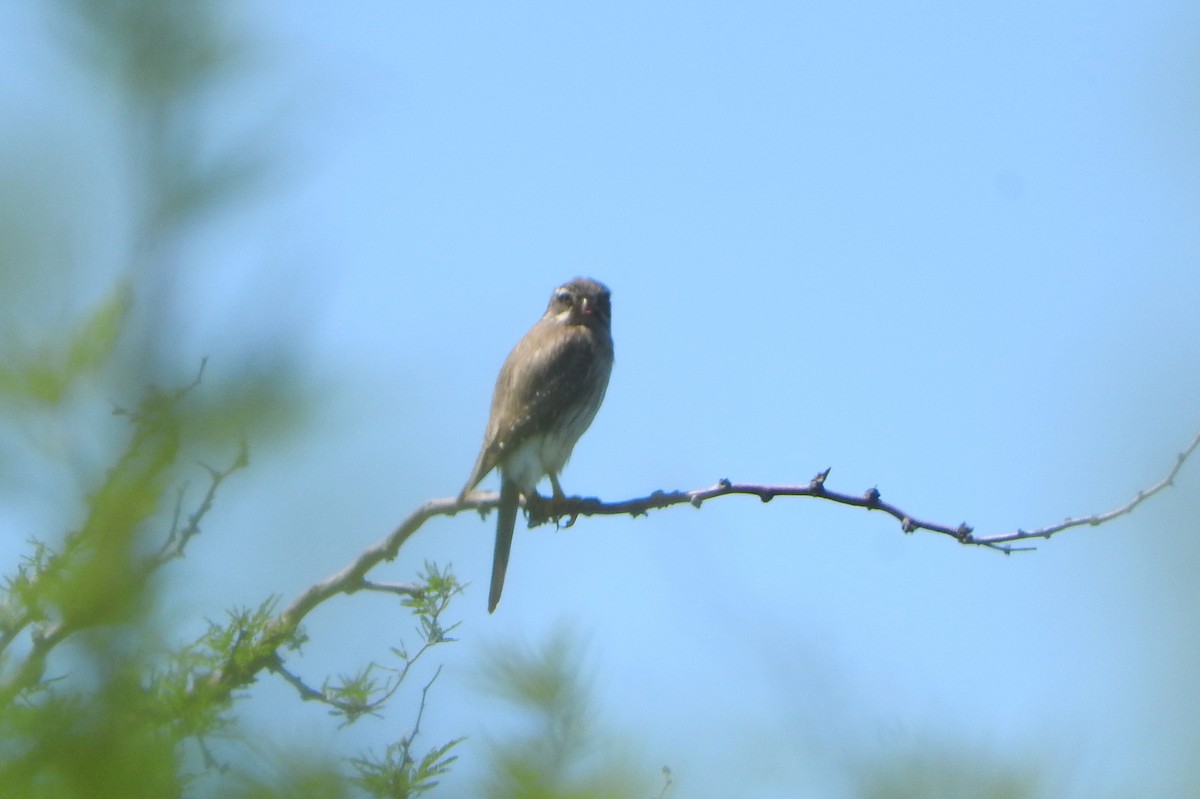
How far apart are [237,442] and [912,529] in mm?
1715

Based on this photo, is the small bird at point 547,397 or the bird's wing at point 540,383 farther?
the bird's wing at point 540,383

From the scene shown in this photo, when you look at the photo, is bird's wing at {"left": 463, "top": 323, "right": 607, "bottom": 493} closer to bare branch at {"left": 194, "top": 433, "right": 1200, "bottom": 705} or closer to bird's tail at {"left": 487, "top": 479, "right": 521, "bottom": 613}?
bird's tail at {"left": 487, "top": 479, "right": 521, "bottom": 613}

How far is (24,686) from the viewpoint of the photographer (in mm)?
1005

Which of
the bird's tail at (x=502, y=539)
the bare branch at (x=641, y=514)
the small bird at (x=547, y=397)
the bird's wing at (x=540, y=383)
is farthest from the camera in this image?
the bird's wing at (x=540, y=383)

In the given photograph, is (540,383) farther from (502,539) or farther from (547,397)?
(502,539)

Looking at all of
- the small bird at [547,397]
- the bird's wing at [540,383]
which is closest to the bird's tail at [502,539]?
the small bird at [547,397]

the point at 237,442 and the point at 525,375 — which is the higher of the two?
the point at 525,375

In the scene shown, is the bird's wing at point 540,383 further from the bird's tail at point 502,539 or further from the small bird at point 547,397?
the bird's tail at point 502,539

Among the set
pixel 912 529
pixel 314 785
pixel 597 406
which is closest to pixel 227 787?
pixel 314 785

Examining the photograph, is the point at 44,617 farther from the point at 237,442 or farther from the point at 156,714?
the point at 237,442

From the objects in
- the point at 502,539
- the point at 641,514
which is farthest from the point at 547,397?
the point at 641,514

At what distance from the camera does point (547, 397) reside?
595cm

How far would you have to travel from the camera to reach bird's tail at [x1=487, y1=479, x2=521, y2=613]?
17.1 ft

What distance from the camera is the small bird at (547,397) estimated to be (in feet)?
17.8
